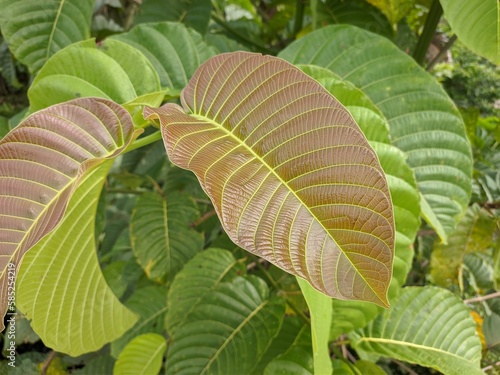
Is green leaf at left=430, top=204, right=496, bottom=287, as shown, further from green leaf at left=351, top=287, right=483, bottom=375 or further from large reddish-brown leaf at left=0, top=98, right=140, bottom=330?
large reddish-brown leaf at left=0, top=98, right=140, bottom=330

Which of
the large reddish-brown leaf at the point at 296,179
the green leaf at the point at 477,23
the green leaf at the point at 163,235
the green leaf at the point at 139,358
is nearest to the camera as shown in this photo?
the large reddish-brown leaf at the point at 296,179

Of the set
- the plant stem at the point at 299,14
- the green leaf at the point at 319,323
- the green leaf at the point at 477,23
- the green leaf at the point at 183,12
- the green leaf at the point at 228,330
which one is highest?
the plant stem at the point at 299,14

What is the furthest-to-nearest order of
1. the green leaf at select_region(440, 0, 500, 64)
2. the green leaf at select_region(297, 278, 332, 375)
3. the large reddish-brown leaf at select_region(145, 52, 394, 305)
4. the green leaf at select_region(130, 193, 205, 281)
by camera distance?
the green leaf at select_region(130, 193, 205, 281), the green leaf at select_region(440, 0, 500, 64), the green leaf at select_region(297, 278, 332, 375), the large reddish-brown leaf at select_region(145, 52, 394, 305)

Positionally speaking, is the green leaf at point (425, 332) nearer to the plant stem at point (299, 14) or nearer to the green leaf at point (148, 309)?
the green leaf at point (148, 309)

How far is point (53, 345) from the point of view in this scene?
513 millimetres

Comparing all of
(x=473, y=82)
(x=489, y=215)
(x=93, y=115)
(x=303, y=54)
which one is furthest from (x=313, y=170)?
(x=473, y=82)

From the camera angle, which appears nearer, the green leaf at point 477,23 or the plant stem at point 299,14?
the green leaf at point 477,23

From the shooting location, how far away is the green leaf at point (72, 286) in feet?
1.51

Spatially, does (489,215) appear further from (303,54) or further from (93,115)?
(93,115)

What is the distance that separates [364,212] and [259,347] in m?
0.36

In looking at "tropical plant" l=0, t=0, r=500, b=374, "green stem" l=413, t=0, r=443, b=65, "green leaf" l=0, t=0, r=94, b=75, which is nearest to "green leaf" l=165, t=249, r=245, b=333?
"tropical plant" l=0, t=0, r=500, b=374

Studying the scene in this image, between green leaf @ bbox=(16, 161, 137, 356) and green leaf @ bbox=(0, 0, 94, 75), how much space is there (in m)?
0.29

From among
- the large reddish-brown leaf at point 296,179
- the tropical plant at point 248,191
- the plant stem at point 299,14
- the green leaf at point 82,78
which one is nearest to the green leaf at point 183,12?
the tropical plant at point 248,191

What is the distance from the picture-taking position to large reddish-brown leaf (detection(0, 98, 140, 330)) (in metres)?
0.29
